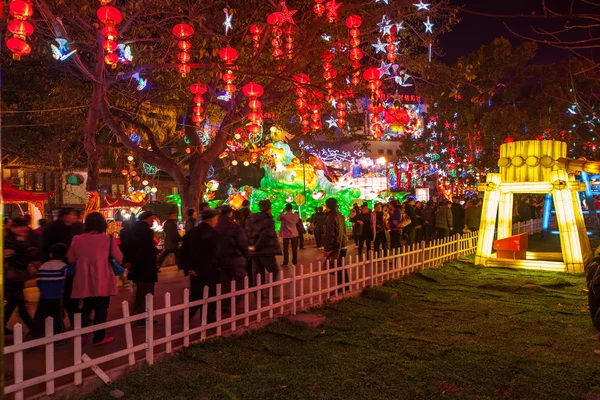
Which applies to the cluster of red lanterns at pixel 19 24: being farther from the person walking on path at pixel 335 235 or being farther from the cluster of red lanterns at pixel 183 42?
the person walking on path at pixel 335 235

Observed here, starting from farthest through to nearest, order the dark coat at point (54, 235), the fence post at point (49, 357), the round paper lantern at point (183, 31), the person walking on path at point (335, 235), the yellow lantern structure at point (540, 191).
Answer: the yellow lantern structure at point (540, 191) → the round paper lantern at point (183, 31) → the person walking on path at point (335, 235) → the dark coat at point (54, 235) → the fence post at point (49, 357)

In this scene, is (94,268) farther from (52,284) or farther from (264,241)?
(264,241)

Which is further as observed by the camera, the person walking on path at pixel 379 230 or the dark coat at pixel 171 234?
the person walking on path at pixel 379 230

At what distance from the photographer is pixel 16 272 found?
6211 millimetres

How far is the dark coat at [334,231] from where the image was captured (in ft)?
29.2

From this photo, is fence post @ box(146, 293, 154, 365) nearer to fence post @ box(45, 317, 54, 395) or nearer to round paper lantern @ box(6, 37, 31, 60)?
fence post @ box(45, 317, 54, 395)

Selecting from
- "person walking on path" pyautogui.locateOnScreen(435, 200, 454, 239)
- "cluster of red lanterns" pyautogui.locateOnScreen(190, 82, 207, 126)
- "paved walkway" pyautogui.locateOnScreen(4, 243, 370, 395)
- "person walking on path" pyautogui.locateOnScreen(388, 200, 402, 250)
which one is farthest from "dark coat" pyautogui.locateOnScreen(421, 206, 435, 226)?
"paved walkway" pyautogui.locateOnScreen(4, 243, 370, 395)

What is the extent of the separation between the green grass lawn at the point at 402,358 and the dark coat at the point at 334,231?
114 centimetres

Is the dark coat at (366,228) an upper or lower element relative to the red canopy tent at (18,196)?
lower

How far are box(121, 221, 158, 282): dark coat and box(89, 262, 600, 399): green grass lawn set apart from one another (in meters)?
1.50

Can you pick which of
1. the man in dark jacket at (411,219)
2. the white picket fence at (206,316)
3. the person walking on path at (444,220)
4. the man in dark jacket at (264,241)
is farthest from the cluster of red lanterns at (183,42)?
the person walking on path at (444,220)

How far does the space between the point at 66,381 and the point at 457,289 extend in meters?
7.15

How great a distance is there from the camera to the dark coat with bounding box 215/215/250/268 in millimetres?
7457

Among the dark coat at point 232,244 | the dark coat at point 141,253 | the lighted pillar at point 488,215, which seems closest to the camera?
the dark coat at point 141,253
